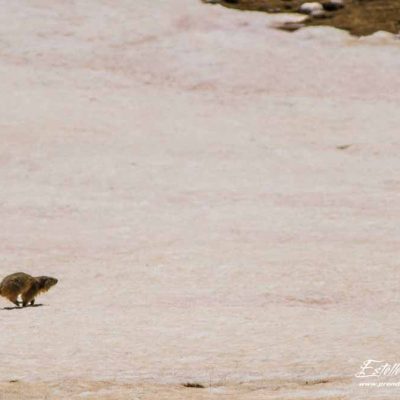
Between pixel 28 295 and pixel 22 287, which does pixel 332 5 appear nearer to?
pixel 28 295

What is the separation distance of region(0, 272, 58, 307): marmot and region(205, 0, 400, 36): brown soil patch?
1416 inches

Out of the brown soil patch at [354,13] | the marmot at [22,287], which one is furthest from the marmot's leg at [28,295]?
the brown soil patch at [354,13]

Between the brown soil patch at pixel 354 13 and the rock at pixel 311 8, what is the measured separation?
45 centimetres

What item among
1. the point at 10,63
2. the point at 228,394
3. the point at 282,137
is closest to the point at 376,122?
the point at 282,137

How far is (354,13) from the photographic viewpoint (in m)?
57.2

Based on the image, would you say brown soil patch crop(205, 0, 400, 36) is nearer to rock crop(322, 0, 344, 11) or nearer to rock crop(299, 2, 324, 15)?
rock crop(322, 0, 344, 11)

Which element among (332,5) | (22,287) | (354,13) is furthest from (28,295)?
(332,5)

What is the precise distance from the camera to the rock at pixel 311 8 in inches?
2250

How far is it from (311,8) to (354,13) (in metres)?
2.46

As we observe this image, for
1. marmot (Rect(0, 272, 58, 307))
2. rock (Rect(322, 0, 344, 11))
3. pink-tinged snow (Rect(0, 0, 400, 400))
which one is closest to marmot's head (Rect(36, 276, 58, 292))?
marmot (Rect(0, 272, 58, 307))

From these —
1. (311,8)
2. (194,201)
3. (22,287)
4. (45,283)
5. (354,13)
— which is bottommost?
(194,201)

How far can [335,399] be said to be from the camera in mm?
13531

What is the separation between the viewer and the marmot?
21.6 metres

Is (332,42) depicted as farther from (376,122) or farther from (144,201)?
(144,201)
